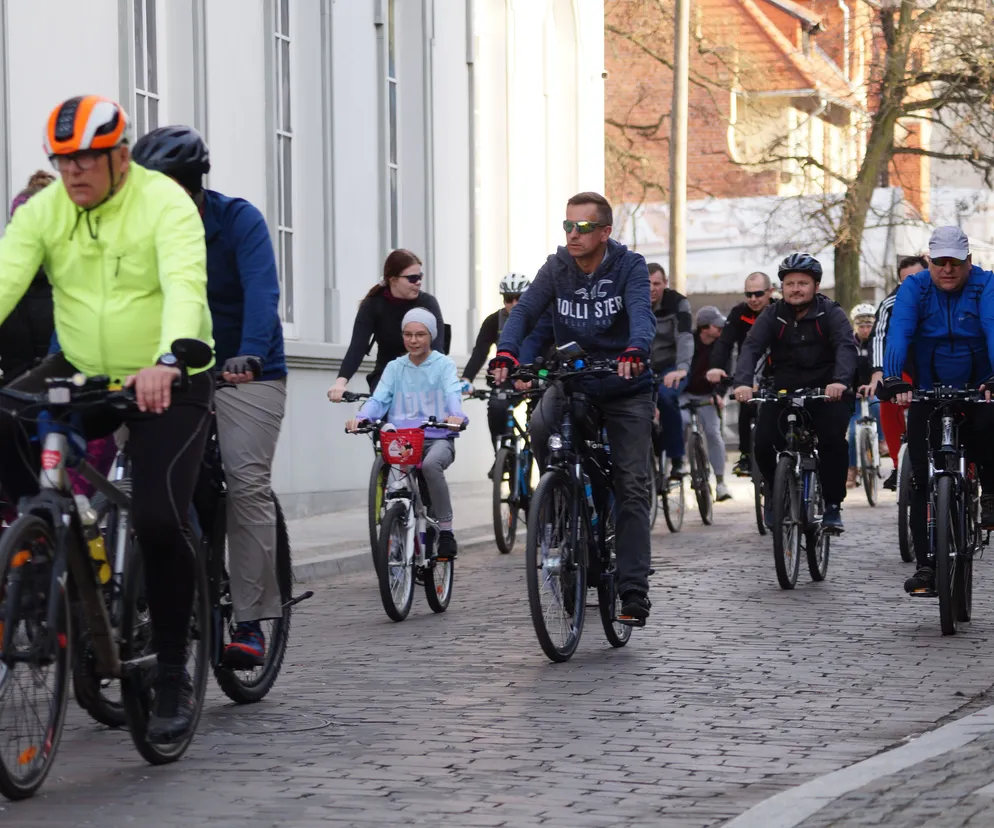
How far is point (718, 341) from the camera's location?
14359 mm

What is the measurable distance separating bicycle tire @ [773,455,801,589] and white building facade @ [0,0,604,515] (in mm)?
5452

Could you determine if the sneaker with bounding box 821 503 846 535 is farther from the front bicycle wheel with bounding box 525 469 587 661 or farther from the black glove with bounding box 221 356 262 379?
the black glove with bounding box 221 356 262 379

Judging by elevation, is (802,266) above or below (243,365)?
above

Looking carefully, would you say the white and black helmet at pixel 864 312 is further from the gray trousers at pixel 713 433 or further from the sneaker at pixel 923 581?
the sneaker at pixel 923 581

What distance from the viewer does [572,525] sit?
325 inches

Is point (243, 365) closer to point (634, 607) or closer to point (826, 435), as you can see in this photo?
point (634, 607)

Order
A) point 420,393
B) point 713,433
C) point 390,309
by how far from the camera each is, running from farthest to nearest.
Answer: point 713,433 → point 390,309 → point 420,393

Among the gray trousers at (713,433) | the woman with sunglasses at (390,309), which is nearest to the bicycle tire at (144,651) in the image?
the woman with sunglasses at (390,309)

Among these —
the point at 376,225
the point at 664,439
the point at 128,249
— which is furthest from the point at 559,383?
the point at 376,225

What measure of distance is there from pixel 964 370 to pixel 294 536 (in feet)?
22.3

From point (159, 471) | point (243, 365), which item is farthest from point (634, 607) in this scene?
point (159, 471)

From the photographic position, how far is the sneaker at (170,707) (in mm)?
5812

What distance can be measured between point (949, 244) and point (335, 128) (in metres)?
10.7

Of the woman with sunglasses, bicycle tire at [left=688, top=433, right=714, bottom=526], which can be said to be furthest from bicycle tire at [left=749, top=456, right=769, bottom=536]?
the woman with sunglasses
